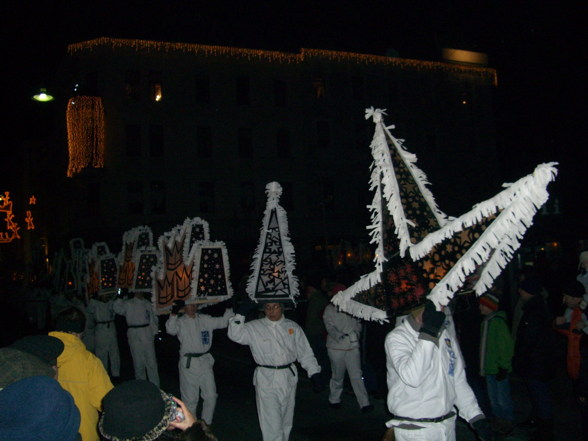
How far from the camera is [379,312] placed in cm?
424

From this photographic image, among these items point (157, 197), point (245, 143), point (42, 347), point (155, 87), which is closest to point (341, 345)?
point (42, 347)

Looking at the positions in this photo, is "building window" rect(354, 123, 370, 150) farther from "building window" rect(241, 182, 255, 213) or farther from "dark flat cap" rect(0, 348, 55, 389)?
"dark flat cap" rect(0, 348, 55, 389)

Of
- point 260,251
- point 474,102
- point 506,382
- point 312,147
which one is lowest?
point 506,382

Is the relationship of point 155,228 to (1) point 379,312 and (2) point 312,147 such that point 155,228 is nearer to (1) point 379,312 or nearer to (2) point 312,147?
(2) point 312,147

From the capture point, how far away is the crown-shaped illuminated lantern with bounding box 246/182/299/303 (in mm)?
6367

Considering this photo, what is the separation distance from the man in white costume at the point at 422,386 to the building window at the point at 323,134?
2966cm

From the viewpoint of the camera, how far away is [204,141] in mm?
31531

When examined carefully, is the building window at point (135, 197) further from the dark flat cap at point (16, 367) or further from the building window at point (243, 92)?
the dark flat cap at point (16, 367)

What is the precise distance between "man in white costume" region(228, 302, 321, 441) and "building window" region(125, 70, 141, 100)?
2634 centimetres

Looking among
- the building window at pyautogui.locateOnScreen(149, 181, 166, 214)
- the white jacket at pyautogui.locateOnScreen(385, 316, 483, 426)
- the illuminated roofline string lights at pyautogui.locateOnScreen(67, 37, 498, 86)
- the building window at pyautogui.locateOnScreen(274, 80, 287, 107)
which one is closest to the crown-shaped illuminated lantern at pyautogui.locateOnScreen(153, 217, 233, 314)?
the white jacket at pyautogui.locateOnScreen(385, 316, 483, 426)

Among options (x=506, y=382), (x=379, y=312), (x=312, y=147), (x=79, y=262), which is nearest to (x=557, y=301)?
(x=506, y=382)

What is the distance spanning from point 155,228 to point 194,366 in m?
23.3

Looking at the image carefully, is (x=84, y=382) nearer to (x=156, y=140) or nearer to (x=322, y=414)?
(x=322, y=414)

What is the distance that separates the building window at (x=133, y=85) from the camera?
29.9 metres
